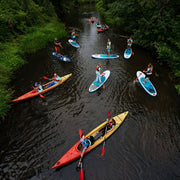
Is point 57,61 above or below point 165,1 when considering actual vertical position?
below

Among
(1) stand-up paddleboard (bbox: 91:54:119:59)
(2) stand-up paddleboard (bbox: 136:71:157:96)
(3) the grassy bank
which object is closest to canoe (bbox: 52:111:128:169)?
(2) stand-up paddleboard (bbox: 136:71:157:96)

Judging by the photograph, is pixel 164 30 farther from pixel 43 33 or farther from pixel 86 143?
pixel 43 33

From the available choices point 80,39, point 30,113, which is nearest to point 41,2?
point 80,39

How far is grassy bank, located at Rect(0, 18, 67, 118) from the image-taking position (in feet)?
30.8

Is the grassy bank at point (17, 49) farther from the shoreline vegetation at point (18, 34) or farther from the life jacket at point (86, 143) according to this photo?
the life jacket at point (86, 143)

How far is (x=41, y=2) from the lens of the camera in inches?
843

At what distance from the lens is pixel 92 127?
305 inches

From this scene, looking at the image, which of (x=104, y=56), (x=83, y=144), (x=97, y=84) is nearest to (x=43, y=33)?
(x=104, y=56)

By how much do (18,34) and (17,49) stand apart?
10.6 ft

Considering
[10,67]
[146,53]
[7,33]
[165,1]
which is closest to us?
[10,67]

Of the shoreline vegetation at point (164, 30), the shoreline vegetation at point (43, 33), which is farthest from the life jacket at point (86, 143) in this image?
the shoreline vegetation at point (164, 30)

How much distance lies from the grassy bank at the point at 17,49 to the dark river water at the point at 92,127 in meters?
0.69

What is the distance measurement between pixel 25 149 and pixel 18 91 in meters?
5.45

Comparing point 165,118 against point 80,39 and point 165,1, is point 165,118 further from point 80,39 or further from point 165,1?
point 80,39
